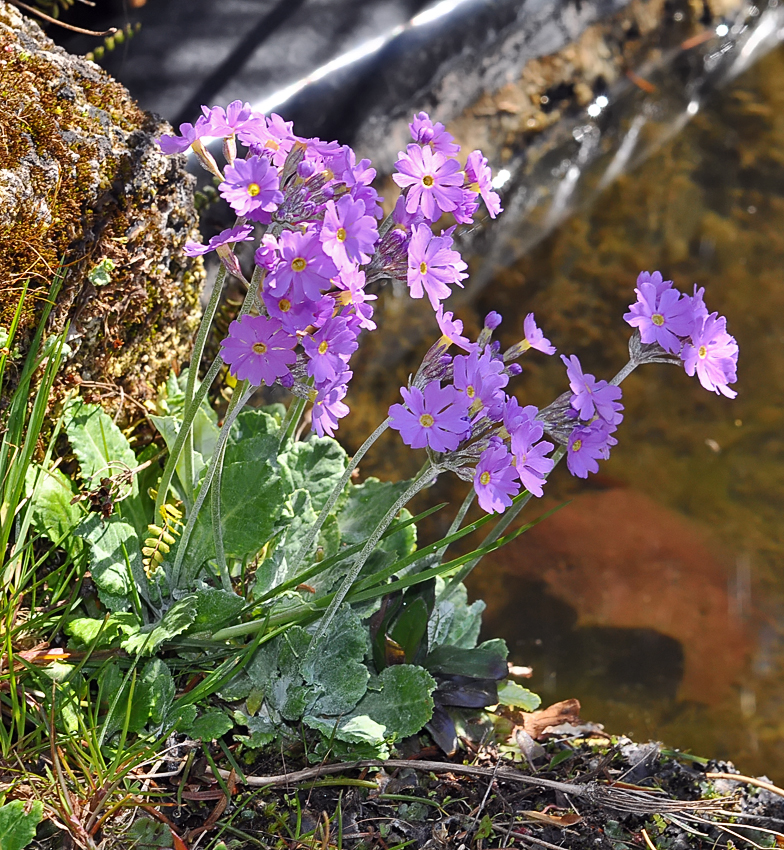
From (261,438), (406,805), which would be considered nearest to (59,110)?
(261,438)

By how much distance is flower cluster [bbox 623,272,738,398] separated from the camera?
1.66m

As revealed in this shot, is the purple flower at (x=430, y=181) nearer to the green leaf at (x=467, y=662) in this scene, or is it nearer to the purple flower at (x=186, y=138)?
the purple flower at (x=186, y=138)

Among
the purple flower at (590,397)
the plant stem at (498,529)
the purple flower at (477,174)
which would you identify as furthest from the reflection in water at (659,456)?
the purple flower at (477,174)

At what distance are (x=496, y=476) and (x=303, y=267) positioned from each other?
521 millimetres

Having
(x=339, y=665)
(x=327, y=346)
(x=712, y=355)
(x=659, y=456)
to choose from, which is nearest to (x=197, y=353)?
(x=327, y=346)

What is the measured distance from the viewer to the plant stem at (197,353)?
1672 mm

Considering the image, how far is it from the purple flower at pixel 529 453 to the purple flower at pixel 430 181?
453 millimetres

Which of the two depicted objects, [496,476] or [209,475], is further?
[209,475]

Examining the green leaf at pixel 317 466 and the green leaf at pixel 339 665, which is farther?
the green leaf at pixel 317 466

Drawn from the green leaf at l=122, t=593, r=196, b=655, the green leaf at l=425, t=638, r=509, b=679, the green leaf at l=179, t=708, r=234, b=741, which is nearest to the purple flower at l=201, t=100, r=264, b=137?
the green leaf at l=122, t=593, r=196, b=655

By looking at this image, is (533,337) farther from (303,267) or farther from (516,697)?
(516,697)

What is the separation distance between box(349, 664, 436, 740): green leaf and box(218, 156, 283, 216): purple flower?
116 centimetres

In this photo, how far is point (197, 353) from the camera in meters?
1.77

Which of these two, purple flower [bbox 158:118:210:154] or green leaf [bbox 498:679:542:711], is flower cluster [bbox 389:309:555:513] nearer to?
purple flower [bbox 158:118:210:154]
